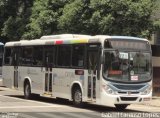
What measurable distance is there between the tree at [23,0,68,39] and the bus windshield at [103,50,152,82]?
1411cm

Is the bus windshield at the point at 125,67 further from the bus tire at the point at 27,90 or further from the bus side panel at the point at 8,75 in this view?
the bus side panel at the point at 8,75

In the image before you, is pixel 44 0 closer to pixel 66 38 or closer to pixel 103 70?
pixel 66 38

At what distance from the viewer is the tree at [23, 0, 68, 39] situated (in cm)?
3362

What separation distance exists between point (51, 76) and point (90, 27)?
256 inches

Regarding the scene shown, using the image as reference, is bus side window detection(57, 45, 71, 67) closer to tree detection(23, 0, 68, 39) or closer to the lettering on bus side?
the lettering on bus side

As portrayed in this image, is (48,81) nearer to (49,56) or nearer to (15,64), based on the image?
(49,56)

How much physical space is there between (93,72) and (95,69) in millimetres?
208

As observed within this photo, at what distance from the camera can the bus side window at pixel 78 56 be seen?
21.1 metres

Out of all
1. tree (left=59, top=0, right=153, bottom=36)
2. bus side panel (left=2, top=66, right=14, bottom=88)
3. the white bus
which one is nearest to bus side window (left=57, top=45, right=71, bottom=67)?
the white bus

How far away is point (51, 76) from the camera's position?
23.7 m

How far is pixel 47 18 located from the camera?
33531 mm

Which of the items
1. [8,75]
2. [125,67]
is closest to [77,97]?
[125,67]

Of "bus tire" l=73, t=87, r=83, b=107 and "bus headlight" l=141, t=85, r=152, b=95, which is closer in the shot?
"bus headlight" l=141, t=85, r=152, b=95

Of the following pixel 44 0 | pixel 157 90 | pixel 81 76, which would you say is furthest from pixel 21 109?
pixel 44 0
